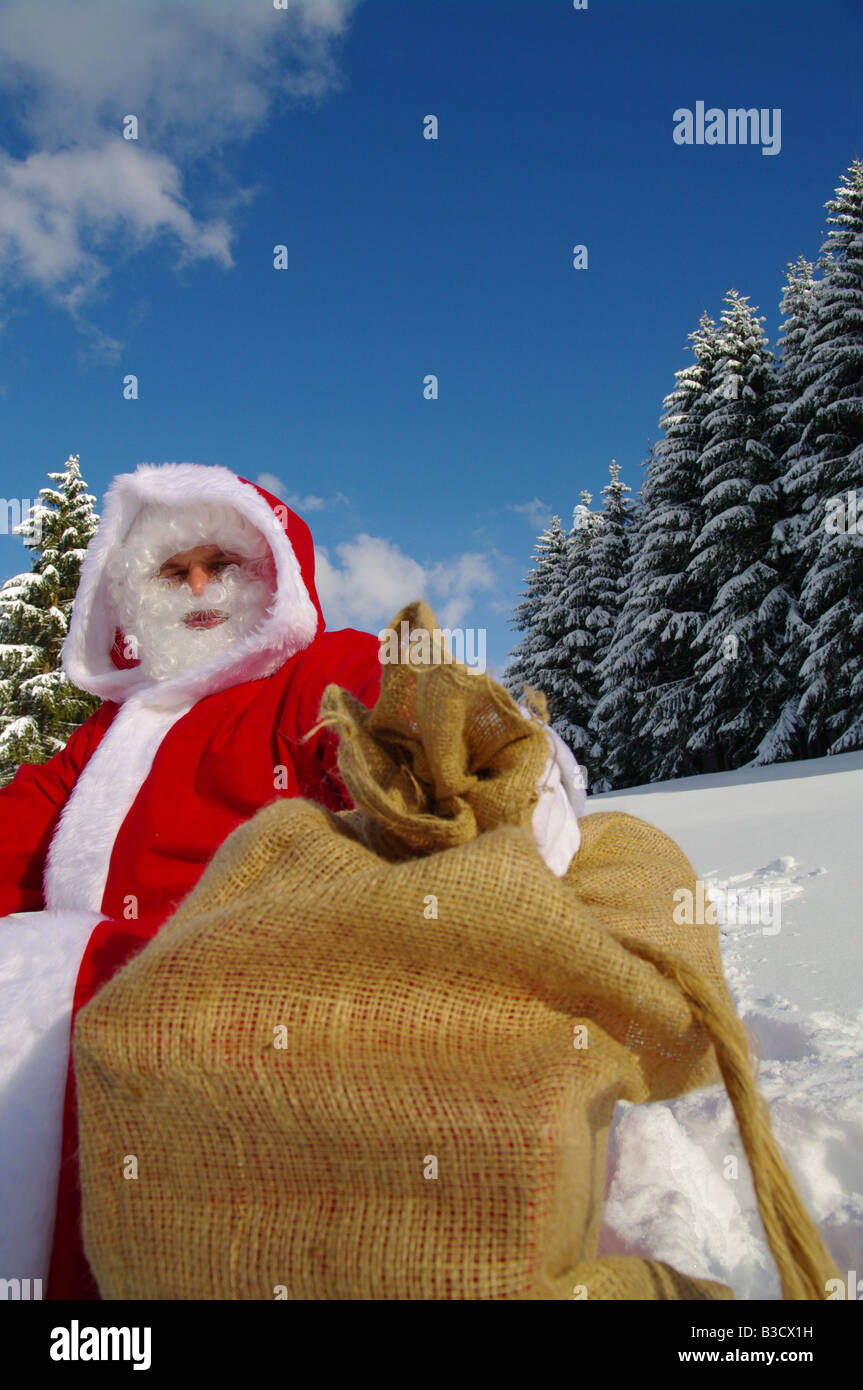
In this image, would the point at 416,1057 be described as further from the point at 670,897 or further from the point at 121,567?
the point at 121,567

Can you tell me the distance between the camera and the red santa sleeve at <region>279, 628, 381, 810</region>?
2.05 meters

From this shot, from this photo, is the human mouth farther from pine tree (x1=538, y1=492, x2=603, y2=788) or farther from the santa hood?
pine tree (x1=538, y1=492, x2=603, y2=788)

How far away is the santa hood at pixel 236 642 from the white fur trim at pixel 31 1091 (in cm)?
107

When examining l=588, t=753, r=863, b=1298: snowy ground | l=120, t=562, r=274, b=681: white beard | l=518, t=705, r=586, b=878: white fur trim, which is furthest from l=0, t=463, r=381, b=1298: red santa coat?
l=588, t=753, r=863, b=1298: snowy ground

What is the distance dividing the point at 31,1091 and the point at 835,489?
18300 mm

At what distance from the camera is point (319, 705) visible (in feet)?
6.53

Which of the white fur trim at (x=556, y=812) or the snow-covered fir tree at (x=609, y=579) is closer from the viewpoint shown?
the white fur trim at (x=556, y=812)

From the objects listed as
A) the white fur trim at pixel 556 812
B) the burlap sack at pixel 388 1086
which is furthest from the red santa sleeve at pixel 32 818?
the white fur trim at pixel 556 812

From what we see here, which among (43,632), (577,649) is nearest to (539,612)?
(577,649)

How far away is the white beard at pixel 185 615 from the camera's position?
256 cm

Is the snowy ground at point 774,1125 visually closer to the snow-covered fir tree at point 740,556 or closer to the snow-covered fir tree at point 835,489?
the snow-covered fir tree at point 835,489

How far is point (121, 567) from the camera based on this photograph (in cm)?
279

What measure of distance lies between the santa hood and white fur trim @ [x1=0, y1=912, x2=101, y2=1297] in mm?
1067
